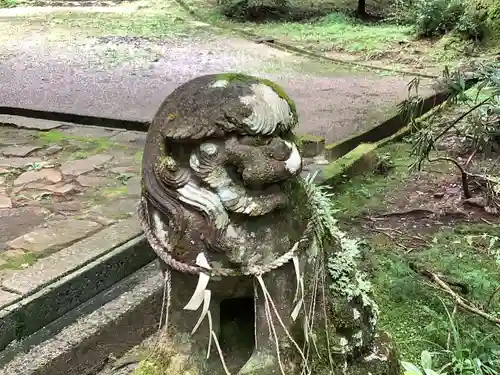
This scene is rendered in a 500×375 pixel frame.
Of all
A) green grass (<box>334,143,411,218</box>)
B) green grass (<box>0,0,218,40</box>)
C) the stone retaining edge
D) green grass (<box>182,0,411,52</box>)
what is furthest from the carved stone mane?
green grass (<box>0,0,218,40</box>)

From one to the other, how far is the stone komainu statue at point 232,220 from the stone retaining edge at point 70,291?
1311 mm

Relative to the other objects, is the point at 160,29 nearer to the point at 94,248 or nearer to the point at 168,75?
the point at 168,75

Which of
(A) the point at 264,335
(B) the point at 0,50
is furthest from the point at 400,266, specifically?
(B) the point at 0,50

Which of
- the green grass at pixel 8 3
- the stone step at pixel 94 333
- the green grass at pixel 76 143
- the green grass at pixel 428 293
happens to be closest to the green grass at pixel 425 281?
the green grass at pixel 428 293

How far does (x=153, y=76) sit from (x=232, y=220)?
7.86m

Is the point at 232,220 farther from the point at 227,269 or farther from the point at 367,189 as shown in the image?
the point at 367,189

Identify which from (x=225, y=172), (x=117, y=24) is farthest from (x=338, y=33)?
(x=225, y=172)

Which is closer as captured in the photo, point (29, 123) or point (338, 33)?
point (29, 123)

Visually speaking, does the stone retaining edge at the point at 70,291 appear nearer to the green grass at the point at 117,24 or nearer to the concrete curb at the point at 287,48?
the concrete curb at the point at 287,48

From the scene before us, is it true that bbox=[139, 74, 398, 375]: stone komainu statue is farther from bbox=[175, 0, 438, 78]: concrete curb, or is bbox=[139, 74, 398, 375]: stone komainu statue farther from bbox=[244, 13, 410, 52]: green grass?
bbox=[244, 13, 410, 52]: green grass

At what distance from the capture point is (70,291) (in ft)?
11.5

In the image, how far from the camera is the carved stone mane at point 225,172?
203cm

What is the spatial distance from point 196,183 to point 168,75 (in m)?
7.85

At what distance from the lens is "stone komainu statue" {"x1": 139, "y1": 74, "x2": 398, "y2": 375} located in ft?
6.68
